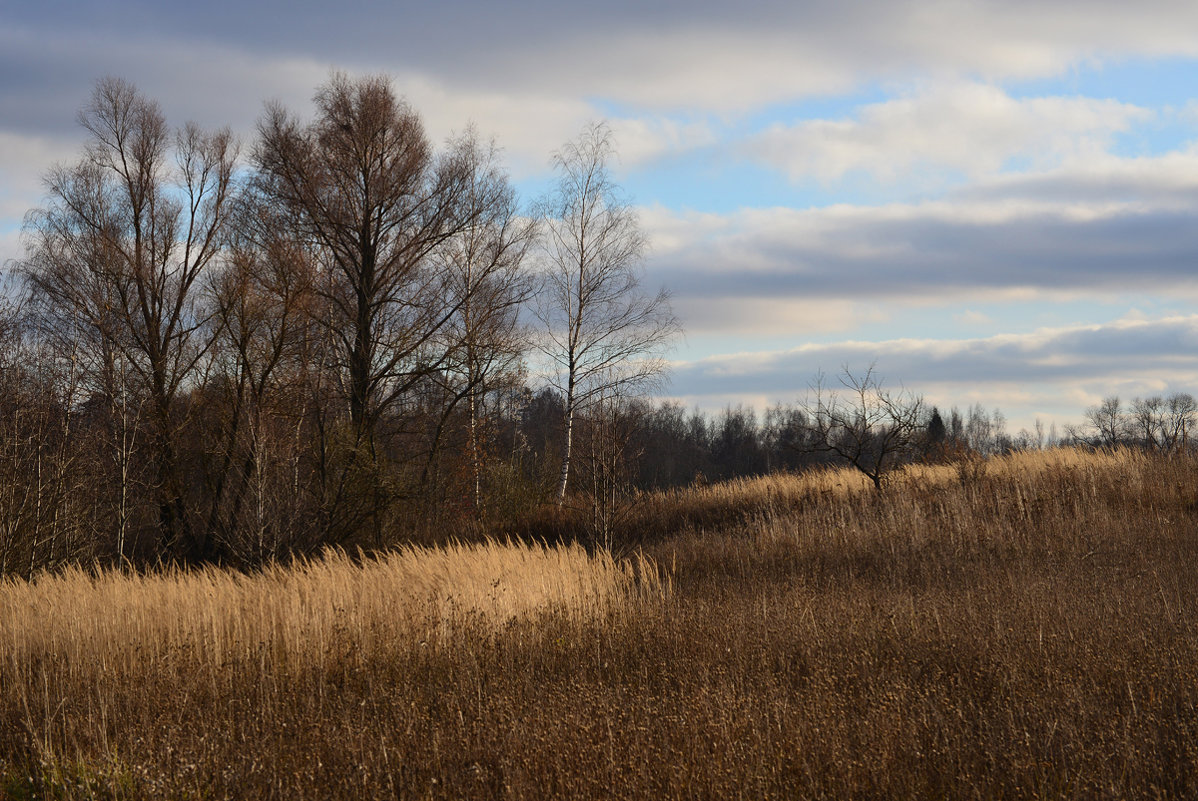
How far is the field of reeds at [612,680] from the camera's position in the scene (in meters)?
5.51

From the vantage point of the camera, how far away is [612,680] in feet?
27.4

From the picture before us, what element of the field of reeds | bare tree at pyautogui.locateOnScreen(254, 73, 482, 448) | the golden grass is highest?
bare tree at pyautogui.locateOnScreen(254, 73, 482, 448)

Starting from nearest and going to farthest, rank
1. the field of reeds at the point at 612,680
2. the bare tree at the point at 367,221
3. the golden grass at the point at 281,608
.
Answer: the field of reeds at the point at 612,680 < the golden grass at the point at 281,608 < the bare tree at the point at 367,221

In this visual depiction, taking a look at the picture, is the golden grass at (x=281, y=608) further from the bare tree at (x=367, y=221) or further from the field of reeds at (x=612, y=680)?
the bare tree at (x=367, y=221)

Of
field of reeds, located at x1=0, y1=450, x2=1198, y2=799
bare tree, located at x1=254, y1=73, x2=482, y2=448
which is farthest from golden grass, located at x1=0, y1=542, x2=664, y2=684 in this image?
bare tree, located at x1=254, y1=73, x2=482, y2=448

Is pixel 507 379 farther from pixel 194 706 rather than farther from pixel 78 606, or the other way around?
pixel 194 706

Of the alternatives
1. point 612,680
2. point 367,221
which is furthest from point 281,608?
point 367,221

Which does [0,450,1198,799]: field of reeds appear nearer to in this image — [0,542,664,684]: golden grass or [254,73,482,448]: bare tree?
[0,542,664,684]: golden grass

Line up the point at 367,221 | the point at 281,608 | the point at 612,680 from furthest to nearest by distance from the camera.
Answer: the point at 367,221 → the point at 281,608 → the point at 612,680

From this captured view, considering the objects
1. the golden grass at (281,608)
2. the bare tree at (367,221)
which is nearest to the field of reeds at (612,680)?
the golden grass at (281,608)

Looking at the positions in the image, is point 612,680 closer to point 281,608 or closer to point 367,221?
point 281,608

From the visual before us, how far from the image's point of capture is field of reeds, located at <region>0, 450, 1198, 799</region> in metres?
5.51

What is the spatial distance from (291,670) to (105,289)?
16772 millimetres

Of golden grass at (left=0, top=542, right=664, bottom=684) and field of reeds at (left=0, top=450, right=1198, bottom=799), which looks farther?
golden grass at (left=0, top=542, right=664, bottom=684)
